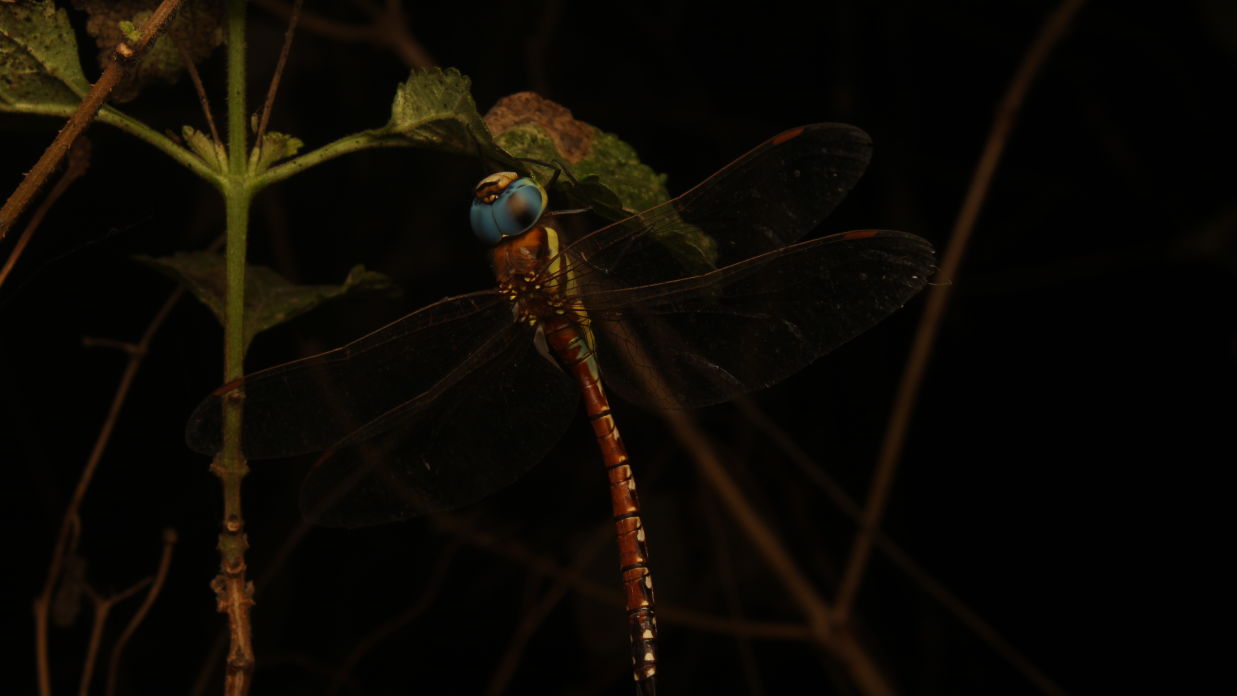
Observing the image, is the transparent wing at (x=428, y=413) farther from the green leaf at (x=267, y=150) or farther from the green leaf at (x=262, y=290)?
the green leaf at (x=267, y=150)

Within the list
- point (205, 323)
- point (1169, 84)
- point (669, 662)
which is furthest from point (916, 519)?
point (205, 323)

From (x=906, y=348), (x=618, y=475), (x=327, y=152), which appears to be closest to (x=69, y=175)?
(x=327, y=152)

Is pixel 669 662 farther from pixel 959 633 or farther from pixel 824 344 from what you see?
pixel 824 344

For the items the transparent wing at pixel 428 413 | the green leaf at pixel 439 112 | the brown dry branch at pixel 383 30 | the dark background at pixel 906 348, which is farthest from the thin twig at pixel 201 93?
the dark background at pixel 906 348

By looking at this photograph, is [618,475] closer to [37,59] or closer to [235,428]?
[235,428]

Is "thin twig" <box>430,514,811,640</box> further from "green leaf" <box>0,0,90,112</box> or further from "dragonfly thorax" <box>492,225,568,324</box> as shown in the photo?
"green leaf" <box>0,0,90,112</box>
